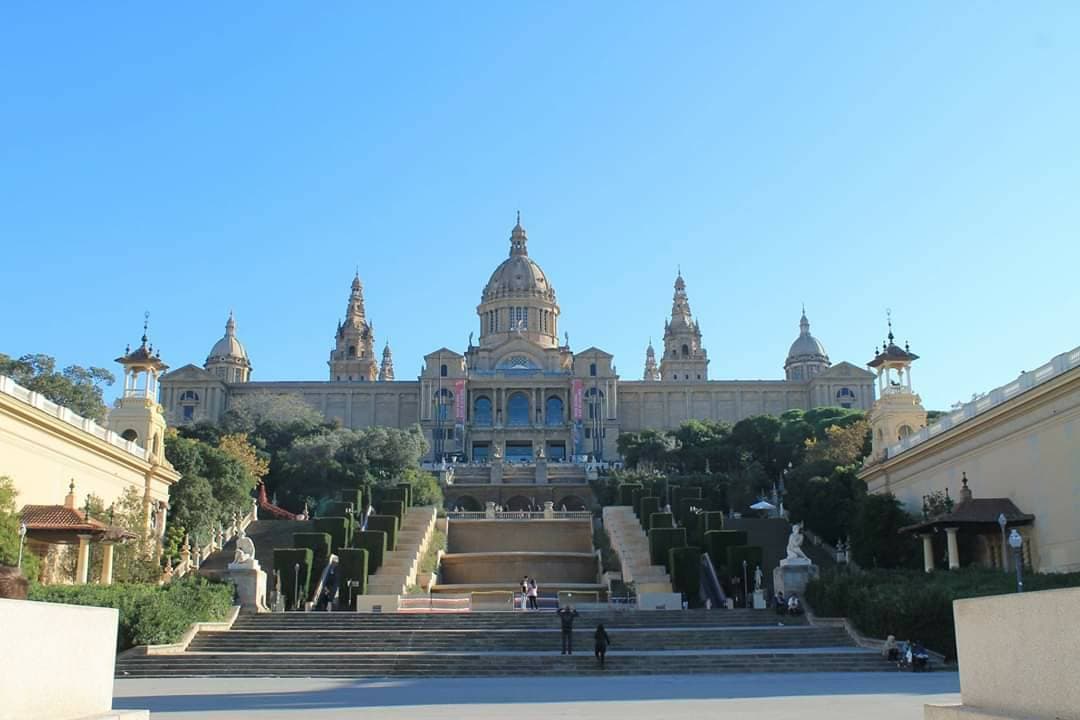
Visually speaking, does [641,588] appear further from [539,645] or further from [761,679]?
[761,679]

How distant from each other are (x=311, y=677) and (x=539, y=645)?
22.8 ft

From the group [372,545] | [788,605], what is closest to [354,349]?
[372,545]

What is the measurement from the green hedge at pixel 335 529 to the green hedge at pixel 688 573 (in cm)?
1567

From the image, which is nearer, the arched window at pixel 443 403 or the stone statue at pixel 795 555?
the stone statue at pixel 795 555

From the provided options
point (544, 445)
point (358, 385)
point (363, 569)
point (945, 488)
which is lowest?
point (363, 569)

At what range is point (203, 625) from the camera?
1318 inches

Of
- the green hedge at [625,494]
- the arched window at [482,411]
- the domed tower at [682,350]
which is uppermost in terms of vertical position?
the domed tower at [682,350]

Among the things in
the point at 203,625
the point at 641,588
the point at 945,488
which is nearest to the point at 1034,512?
the point at 945,488

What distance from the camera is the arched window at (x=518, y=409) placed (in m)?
140

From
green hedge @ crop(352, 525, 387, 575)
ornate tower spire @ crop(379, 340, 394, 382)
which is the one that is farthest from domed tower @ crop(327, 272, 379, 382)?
green hedge @ crop(352, 525, 387, 575)

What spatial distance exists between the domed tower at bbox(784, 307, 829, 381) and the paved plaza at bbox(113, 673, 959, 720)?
12901 centimetres

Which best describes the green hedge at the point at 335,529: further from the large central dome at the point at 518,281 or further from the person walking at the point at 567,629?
the large central dome at the point at 518,281

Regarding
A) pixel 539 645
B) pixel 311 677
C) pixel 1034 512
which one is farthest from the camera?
pixel 1034 512

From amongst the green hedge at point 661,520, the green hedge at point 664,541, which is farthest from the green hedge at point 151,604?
the green hedge at point 661,520
